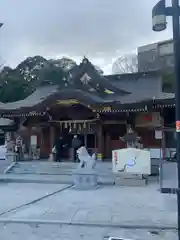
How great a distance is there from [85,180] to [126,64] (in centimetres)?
3051

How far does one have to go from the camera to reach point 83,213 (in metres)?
7.73

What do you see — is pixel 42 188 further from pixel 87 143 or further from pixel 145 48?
pixel 145 48

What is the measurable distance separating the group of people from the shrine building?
37 centimetres

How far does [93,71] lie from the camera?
68.7 ft

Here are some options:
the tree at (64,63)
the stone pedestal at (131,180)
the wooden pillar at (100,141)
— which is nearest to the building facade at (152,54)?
the tree at (64,63)

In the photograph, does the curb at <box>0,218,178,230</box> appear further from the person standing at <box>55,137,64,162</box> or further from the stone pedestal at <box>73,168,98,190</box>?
the person standing at <box>55,137,64,162</box>

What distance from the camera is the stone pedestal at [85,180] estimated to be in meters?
11.7

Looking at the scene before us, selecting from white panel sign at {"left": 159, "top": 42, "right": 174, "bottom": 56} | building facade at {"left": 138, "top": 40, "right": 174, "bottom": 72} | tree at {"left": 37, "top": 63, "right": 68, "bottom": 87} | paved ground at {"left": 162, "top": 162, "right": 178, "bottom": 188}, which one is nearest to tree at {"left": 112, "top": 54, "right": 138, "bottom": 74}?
building facade at {"left": 138, "top": 40, "right": 174, "bottom": 72}

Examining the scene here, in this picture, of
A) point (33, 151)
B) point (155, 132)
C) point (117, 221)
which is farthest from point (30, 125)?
point (117, 221)

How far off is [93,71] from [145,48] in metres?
21.8

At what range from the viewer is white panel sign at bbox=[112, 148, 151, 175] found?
1246 centimetres

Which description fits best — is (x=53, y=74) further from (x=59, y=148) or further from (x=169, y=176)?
(x=169, y=176)

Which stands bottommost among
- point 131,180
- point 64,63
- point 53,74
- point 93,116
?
point 131,180

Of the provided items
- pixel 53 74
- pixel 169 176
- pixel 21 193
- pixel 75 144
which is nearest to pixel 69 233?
pixel 21 193
